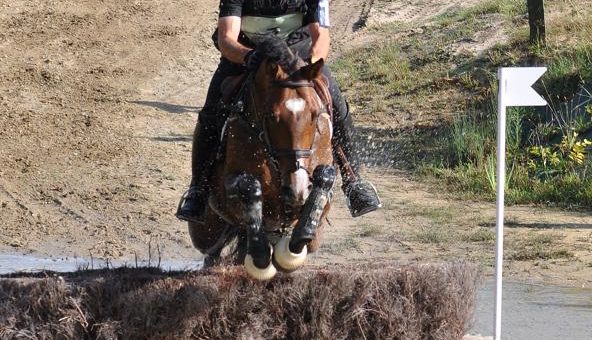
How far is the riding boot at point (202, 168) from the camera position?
7750 millimetres

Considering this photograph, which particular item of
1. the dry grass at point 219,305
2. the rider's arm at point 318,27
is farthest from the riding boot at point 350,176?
the dry grass at point 219,305

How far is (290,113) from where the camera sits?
22.2 feet

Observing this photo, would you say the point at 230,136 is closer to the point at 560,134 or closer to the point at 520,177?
the point at 520,177

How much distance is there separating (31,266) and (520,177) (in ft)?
20.3

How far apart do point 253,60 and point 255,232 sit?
1.13 meters

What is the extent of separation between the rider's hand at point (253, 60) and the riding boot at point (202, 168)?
0.68m

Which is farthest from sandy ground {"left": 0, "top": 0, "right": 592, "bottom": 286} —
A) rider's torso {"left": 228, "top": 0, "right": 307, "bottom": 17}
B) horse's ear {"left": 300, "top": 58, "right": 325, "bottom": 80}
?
horse's ear {"left": 300, "top": 58, "right": 325, "bottom": 80}

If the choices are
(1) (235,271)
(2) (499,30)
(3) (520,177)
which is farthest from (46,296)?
(2) (499,30)

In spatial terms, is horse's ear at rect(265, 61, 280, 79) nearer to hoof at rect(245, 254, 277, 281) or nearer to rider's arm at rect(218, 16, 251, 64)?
rider's arm at rect(218, 16, 251, 64)

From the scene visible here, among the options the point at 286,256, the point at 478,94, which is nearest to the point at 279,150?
the point at 286,256

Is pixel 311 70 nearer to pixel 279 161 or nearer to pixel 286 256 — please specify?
pixel 279 161

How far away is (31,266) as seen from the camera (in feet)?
37.8

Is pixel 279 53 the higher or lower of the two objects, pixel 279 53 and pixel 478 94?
the higher

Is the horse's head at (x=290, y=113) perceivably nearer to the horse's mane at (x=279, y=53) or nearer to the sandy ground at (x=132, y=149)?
the horse's mane at (x=279, y=53)
